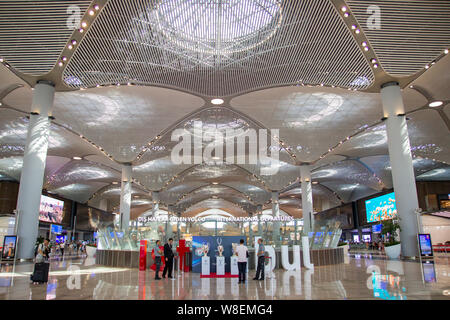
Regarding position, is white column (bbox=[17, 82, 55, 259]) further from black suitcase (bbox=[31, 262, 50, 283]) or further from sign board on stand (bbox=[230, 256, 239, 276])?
sign board on stand (bbox=[230, 256, 239, 276])

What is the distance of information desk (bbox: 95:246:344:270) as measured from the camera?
15094mm

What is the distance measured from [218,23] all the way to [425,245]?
13358 millimetres

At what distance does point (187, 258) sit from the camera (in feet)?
47.1

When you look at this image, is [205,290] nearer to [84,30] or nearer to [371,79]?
[84,30]

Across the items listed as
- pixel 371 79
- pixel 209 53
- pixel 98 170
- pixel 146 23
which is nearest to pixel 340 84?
pixel 371 79

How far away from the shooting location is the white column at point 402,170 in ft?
50.8

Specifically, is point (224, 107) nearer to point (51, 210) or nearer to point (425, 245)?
point (425, 245)

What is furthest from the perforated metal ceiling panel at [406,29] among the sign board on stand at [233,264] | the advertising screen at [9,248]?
the advertising screen at [9,248]

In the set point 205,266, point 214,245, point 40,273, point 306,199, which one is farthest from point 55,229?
point 40,273

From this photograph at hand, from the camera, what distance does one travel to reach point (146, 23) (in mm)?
14523

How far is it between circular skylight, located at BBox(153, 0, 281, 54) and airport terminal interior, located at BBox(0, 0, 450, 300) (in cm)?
6

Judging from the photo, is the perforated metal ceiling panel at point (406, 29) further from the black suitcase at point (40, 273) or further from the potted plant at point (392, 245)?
the black suitcase at point (40, 273)

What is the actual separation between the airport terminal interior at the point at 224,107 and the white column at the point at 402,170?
0.17 ft

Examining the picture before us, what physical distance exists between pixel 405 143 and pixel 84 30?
15011 mm
